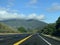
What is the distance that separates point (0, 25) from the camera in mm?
163375

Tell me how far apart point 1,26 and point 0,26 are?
8.29 feet

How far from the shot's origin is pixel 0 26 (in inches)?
6442

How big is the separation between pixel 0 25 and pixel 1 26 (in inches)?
113

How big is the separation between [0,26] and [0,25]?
71 cm

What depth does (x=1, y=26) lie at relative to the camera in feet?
545
